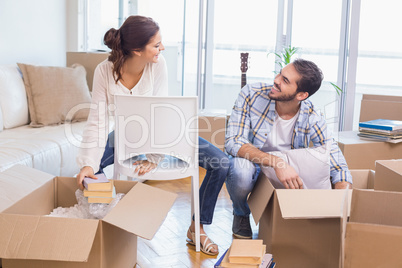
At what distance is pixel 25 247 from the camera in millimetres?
1506

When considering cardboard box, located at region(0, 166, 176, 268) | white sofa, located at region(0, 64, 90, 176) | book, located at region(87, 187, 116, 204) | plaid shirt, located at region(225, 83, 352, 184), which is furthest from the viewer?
white sofa, located at region(0, 64, 90, 176)

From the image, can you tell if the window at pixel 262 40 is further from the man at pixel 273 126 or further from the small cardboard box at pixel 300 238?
the small cardboard box at pixel 300 238

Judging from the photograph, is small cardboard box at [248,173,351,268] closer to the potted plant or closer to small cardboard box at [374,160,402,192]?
small cardboard box at [374,160,402,192]

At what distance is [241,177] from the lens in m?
2.36

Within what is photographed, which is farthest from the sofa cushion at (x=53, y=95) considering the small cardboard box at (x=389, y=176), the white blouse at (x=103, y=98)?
the small cardboard box at (x=389, y=176)

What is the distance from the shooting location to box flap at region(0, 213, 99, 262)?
149cm

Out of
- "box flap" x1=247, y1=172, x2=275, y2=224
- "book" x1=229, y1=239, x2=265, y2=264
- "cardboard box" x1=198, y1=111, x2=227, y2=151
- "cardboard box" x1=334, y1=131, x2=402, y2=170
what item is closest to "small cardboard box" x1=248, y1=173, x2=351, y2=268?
"box flap" x1=247, y1=172, x2=275, y2=224

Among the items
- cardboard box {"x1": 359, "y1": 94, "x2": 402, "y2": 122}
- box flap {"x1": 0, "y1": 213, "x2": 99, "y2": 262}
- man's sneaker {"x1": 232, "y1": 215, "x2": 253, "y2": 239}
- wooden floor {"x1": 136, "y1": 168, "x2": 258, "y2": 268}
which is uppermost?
cardboard box {"x1": 359, "y1": 94, "x2": 402, "y2": 122}

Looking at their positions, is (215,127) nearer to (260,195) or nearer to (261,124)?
(261,124)

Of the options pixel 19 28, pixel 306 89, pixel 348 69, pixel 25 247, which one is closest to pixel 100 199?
pixel 25 247

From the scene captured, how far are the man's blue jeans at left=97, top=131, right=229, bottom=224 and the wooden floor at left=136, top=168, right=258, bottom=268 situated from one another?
162mm

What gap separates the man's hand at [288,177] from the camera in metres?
2.19

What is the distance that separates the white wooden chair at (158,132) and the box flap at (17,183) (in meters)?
0.38

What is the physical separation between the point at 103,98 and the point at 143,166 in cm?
38
